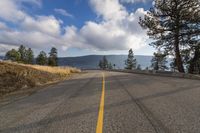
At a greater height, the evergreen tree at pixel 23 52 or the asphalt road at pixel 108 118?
the evergreen tree at pixel 23 52

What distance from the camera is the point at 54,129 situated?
496 cm

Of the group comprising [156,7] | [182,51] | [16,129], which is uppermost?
[156,7]

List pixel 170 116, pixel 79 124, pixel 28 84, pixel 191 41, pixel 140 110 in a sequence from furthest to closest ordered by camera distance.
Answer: pixel 191 41
pixel 28 84
pixel 140 110
pixel 170 116
pixel 79 124

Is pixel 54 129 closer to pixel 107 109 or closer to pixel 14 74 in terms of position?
pixel 107 109

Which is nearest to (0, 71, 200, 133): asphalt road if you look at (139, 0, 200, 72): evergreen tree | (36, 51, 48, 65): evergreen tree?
(139, 0, 200, 72): evergreen tree

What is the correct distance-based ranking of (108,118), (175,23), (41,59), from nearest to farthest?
(108,118), (175,23), (41,59)

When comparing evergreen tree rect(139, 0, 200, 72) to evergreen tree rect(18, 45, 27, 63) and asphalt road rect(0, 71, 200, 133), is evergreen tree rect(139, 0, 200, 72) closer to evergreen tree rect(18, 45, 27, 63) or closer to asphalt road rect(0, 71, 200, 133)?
asphalt road rect(0, 71, 200, 133)

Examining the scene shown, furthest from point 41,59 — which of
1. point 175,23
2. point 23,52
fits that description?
point 175,23

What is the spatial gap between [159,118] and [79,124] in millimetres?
2033

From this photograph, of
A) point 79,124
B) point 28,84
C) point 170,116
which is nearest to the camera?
point 79,124

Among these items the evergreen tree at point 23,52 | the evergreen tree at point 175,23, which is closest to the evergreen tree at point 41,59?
the evergreen tree at point 23,52

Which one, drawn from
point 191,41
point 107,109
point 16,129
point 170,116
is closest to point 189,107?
point 170,116

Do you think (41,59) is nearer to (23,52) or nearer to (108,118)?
(23,52)

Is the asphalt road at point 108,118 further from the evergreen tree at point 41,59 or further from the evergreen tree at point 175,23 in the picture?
the evergreen tree at point 41,59
